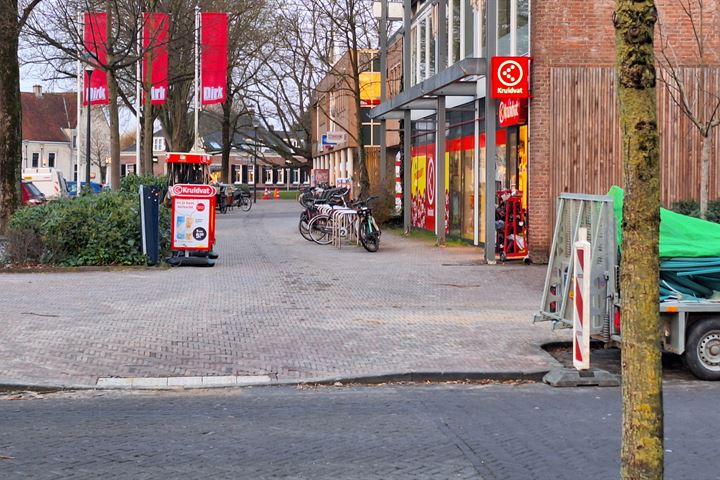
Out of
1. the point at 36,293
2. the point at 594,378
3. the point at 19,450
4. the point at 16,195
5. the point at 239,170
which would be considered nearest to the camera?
the point at 19,450

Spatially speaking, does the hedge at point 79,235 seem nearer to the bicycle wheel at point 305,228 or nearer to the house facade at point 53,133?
the bicycle wheel at point 305,228

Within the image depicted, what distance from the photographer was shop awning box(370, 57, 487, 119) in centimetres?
1897

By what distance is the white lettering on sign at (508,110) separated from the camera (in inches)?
745

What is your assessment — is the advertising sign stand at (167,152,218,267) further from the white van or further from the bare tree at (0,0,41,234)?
the white van

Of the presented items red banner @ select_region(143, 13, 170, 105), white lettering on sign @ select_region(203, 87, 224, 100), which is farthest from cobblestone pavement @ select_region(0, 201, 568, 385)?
white lettering on sign @ select_region(203, 87, 224, 100)

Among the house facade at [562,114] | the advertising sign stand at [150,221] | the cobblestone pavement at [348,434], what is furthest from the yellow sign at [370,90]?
the cobblestone pavement at [348,434]

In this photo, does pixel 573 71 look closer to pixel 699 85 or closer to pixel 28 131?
pixel 699 85

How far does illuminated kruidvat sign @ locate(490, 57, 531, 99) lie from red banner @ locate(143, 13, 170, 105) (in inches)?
451

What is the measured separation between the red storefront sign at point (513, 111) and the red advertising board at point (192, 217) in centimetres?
599

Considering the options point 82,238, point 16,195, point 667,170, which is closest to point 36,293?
point 82,238

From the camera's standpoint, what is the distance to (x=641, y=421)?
3.41 m

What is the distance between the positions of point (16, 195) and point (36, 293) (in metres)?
6.99

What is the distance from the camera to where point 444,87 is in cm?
2109

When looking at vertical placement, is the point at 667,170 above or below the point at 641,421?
above
